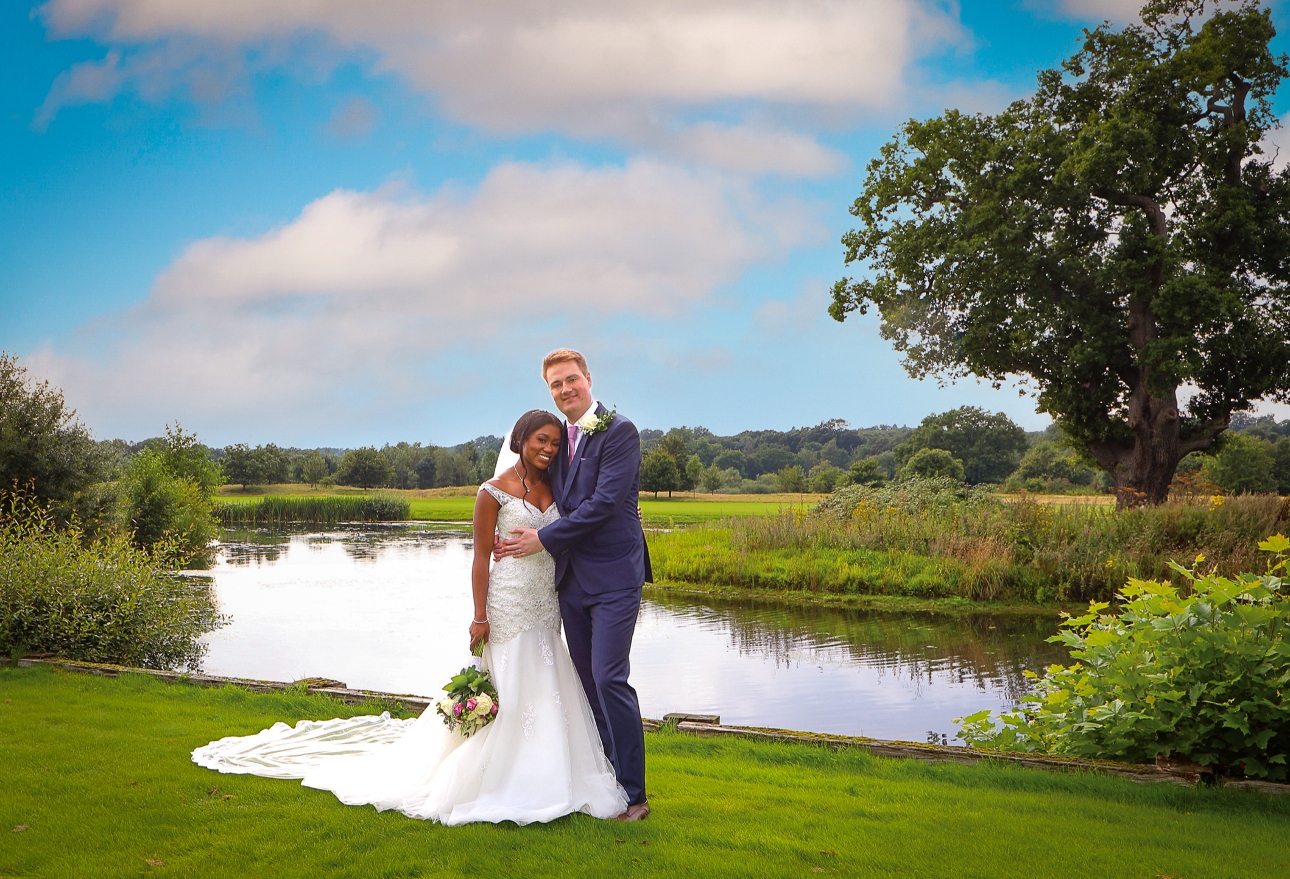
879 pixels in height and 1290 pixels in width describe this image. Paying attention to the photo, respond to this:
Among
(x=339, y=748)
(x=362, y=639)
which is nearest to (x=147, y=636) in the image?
(x=362, y=639)

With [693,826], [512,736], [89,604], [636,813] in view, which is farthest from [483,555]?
[89,604]

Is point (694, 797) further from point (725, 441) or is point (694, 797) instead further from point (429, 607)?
point (725, 441)

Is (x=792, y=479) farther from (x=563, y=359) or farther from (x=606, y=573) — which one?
(x=606, y=573)

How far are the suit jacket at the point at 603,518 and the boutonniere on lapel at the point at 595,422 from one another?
0.08 feet

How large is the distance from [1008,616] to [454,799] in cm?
1371

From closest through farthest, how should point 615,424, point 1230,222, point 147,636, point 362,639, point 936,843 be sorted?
point 936,843 < point 615,424 < point 147,636 < point 362,639 < point 1230,222

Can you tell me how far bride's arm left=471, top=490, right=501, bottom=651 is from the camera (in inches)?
202

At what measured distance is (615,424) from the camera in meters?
5.02

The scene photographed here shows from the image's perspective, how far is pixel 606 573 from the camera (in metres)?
4.91

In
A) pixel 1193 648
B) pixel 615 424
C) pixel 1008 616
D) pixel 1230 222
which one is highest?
pixel 1230 222

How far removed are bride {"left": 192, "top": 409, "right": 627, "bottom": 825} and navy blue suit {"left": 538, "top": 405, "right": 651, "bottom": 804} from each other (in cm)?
12

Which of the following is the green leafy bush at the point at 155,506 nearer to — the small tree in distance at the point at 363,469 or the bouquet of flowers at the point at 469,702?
the bouquet of flowers at the point at 469,702

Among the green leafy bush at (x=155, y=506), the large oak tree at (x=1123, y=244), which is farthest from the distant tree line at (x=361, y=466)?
the large oak tree at (x=1123, y=244)

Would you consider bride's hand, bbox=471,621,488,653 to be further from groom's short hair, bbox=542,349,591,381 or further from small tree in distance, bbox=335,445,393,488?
small tree in distance, bbox=335,445,393,488
